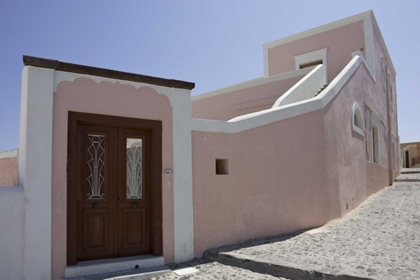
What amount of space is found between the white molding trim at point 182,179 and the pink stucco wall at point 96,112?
0.09m

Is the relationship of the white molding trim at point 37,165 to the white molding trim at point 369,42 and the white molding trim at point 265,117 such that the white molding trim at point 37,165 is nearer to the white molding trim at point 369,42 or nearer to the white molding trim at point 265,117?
the white molding trim at point 265,117

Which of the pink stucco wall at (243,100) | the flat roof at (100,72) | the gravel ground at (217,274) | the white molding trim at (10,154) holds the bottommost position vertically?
the gravel ground at (217,274)

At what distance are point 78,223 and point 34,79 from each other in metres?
2.05

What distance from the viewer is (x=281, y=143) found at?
7.69 meters

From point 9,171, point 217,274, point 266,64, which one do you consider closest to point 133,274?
point 217,274

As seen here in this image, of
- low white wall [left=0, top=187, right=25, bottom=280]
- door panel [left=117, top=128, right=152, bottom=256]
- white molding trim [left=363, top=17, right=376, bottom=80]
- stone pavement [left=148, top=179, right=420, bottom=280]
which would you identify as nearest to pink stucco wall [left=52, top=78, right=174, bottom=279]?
door panel [left=117, top=128, right=152, bottom=256]

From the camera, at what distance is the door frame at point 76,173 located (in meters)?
5.18

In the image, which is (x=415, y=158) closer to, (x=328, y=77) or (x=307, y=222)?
(x=328, y=77)

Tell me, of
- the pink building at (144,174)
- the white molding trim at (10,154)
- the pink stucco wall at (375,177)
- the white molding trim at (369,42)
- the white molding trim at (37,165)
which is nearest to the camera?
the white molding trim at (37,165)

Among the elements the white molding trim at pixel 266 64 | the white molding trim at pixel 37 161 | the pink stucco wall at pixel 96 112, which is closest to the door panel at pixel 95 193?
the pink stucco wall at pixel 96 112

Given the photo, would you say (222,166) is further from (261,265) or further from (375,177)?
(375,177)

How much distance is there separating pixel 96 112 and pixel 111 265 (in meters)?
2.18

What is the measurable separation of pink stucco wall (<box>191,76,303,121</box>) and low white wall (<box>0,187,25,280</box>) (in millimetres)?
8118

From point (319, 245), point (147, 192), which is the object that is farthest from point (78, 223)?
point (319, 245)
